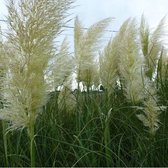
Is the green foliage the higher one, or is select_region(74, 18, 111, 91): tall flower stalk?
select_region(74, 18, 111, 91): tall flower stalk

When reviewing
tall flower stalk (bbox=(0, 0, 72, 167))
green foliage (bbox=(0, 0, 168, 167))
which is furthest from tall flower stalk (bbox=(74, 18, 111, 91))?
tall flower stalk (bbox=(0, 0, 72, 167))

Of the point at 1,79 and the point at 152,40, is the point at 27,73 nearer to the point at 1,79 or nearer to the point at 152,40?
the point at 1,79

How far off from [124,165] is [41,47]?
0.99 meters

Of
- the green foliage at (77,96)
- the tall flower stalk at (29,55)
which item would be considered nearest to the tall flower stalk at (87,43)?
the green foliage at (77,96)

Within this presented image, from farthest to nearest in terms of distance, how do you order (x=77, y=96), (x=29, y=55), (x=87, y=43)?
1. (x=77, y=96)
2. (x=87, y=43)
3. (x=29, y=55)

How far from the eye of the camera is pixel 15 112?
166cm

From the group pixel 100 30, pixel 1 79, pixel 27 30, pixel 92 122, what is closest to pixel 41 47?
pixel 27 30

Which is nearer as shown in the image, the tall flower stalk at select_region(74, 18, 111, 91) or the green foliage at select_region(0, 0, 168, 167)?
the green foliage at select_region(0, 0, 168, 167)

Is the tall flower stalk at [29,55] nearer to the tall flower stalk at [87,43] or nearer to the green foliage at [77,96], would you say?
the green foliage at [77,96]

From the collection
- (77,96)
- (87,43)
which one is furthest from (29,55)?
(77,96)

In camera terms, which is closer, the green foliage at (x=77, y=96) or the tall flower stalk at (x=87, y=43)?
the green foliage at (x=77, y=96)

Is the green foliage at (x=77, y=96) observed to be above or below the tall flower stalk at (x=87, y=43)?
below

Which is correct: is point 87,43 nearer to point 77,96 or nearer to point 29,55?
point 77,96

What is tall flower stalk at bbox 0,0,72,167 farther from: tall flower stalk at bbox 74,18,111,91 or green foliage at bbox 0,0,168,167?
tall flower stalk at bbox 74,18,111,91
